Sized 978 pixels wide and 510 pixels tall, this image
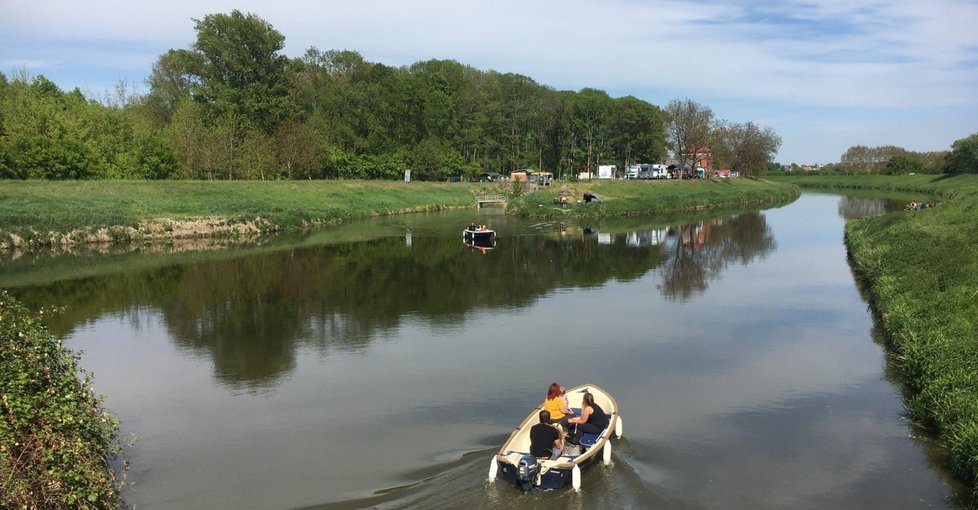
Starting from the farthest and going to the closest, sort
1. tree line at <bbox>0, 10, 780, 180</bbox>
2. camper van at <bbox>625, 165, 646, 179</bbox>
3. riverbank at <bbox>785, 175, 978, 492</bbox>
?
1. camper van at <bbox>625, 165, 646, 179</bbox>
2. tree line at <bbox>0, 10, 780, 180</bbox>
3. riverbank at <bbox>785, 175, 978, 492</bbox>

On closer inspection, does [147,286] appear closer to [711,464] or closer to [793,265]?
[711,464]

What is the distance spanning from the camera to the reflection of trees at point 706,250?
32875 millimetres

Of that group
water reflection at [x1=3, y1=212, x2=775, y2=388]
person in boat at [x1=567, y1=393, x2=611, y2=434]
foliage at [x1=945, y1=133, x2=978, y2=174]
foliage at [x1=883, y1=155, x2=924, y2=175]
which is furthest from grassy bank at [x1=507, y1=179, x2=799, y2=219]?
foliage at [x1=883, y1=155, x2=924, y2=175]

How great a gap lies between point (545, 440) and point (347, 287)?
20.7m

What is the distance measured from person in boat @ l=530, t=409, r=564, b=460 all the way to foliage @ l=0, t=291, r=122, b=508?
23.0ft

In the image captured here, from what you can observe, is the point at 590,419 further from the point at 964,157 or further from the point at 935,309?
the point at 964,157

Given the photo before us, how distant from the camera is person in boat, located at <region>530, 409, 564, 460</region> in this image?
11.8 m

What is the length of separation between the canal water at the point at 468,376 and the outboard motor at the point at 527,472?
0.32m

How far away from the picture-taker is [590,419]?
13.4m

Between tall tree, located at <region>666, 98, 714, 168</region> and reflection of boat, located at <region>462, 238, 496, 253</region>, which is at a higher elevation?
tall tree, located at <region>666, 98, 714, 168</region>

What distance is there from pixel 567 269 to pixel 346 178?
172ft

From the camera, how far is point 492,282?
107 ft

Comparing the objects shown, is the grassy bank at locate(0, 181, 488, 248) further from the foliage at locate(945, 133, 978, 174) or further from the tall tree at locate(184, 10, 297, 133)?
the foliage at locate(945, 133, 978, 174)

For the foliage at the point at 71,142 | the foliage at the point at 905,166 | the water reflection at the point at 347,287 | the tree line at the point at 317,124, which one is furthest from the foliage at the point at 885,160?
the foliage at the point at 71,142
